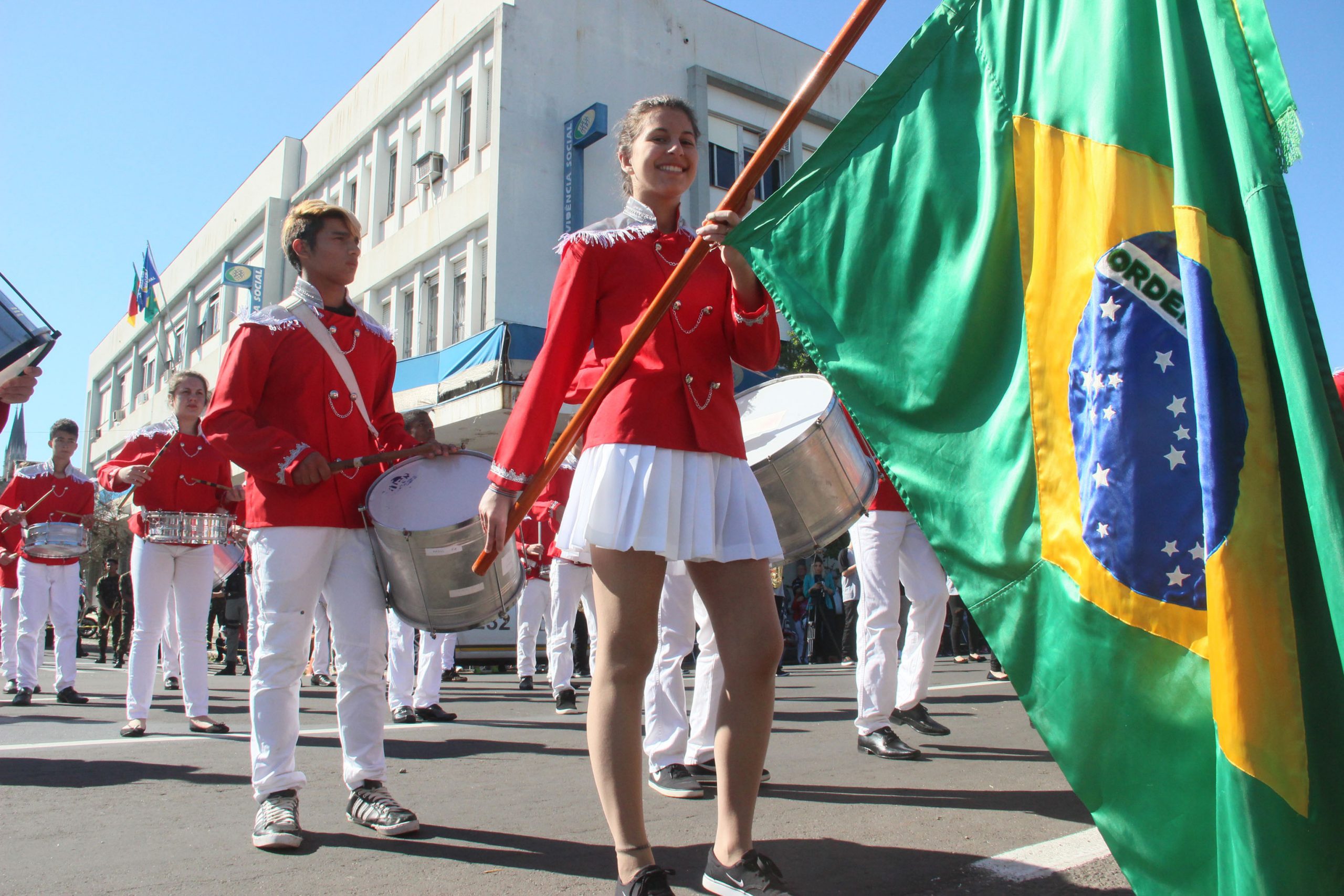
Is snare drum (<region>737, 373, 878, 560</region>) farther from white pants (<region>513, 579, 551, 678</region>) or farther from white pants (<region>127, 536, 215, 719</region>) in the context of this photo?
white pants (<region>513, 579, 551, 678</region>)

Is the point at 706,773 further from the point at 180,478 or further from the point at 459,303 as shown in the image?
the point at 459,303

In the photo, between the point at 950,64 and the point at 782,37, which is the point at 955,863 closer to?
the point at 950,64

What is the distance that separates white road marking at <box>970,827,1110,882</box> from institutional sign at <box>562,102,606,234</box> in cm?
1896

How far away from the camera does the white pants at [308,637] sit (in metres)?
3.62

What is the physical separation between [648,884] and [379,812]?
1.48 meters

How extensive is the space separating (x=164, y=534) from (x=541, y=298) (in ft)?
50.7

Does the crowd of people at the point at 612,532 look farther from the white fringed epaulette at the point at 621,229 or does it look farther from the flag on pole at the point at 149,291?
the flag on pole at the point at 149,291

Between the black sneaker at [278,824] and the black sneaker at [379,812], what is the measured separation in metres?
0.20

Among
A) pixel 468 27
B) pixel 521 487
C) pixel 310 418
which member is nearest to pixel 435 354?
pixel 468 27

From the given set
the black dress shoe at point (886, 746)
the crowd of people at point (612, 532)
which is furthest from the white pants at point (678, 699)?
the black dress shoe at point (886, 746)

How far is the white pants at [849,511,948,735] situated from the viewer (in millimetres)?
5094

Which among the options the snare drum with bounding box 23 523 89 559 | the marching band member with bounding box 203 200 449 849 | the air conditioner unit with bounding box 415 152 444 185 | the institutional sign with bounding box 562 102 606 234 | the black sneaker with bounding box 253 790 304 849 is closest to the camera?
the black sneaker with bounding box 253 790 304 849

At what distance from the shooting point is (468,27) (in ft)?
73.8

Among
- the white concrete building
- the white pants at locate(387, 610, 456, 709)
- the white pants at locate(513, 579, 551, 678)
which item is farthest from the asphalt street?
the white concrete building
